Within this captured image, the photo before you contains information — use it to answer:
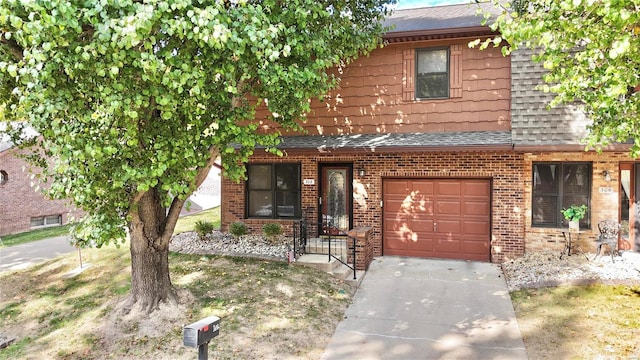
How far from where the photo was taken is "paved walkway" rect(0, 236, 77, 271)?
33.1 feet

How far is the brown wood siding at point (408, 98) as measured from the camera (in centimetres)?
987

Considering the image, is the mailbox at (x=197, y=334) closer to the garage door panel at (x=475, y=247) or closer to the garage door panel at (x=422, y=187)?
the garage door panel at (x=422, y=187)

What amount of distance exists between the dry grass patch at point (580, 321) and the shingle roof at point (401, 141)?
134 inches

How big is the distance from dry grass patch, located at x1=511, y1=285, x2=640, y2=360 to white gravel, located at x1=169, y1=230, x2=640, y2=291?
0.26 meters

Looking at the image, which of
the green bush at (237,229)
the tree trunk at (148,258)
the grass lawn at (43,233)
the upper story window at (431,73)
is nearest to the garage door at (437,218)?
the upper story window at (431,73)

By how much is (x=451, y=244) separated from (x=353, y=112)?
4339 millimetres

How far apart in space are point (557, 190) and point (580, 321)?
4134mm

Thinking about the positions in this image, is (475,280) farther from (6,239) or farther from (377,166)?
(6,239)

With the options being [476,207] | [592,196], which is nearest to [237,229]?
[476,207]

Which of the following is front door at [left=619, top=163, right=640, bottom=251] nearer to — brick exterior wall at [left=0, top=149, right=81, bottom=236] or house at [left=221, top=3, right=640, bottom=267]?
house at [left=221, top=3, right=640, bottom=267]

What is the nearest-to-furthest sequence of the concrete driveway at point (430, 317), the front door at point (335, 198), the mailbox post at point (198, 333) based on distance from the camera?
the mailbox post at point (198, 333) → the concrete driveway at point (430, 317) → the front door at point (335, 198)

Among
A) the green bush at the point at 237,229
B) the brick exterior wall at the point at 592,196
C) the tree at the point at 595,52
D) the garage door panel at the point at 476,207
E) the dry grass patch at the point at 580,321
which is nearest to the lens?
the tree at the point at 595,52

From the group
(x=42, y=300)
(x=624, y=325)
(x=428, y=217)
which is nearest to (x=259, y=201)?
(x=428, y=217)

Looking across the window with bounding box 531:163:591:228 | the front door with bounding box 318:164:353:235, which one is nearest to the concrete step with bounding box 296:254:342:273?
the front door with bounding box 318:164:353:235
